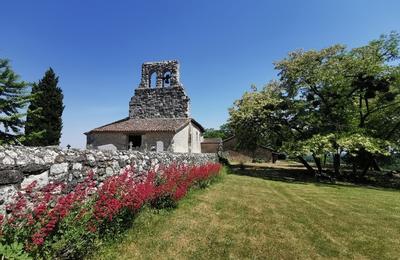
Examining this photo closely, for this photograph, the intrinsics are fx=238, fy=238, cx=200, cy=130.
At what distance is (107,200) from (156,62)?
21.5 metres

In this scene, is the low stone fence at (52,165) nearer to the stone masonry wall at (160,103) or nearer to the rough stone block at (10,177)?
the rough stone block at (10,177)

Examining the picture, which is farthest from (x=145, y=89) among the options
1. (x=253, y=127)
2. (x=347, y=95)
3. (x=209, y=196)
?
(x=347, y=95)

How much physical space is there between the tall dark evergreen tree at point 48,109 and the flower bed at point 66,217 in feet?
86.5

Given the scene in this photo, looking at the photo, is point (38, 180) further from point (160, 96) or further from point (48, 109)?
point (48, 109)

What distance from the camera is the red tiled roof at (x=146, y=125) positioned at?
67.1ft

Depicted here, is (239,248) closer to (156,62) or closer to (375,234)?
(375,234)

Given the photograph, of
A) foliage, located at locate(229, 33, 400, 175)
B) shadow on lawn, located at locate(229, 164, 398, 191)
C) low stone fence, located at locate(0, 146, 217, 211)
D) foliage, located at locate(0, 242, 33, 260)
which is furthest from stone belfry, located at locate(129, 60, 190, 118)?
foliage, located at locate(0, 242, 33, 260)

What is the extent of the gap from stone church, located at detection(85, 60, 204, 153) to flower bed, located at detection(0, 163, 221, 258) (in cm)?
1482

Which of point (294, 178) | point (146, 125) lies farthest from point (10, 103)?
point (294, 178)

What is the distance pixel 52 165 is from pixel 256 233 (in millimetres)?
4828

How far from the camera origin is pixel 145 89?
24484 millimetres

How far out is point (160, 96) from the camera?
24.0 meters

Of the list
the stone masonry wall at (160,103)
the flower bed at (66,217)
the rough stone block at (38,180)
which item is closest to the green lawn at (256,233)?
the flower bed at (66,217)

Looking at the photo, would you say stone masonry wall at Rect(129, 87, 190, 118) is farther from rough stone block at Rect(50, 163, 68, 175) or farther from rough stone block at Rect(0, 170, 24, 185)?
rough stone block at Rect(0, 170, 24, 185)
